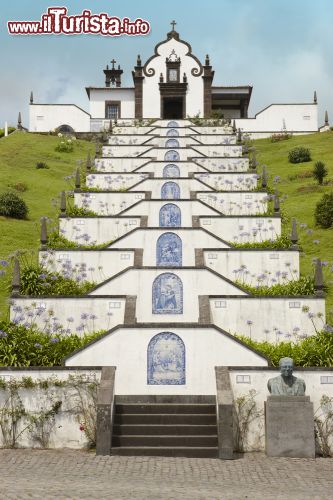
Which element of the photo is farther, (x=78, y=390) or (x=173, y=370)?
Result: (x=173, y=370)

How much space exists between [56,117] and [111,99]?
517 centimetres

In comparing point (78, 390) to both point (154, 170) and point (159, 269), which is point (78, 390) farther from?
point (154, 170)

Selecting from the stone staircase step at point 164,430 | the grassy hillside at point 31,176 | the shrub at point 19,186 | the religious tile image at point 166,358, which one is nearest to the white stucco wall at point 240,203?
the grassy hillside at point 31,176

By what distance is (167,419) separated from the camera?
14.8 m

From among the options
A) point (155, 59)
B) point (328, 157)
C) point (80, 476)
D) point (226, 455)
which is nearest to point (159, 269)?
point (226, 455)

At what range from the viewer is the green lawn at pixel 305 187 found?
26039 mm

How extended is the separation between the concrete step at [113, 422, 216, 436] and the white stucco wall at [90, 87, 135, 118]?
46302 millimetres

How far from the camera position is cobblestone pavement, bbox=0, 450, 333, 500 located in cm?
1037

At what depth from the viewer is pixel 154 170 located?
112ft

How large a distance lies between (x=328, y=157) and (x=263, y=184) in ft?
51.6

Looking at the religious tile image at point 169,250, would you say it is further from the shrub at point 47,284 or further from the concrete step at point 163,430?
the concrete step at point 163,430

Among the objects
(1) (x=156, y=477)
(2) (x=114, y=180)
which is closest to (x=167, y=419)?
(1) (x=156, y=477)

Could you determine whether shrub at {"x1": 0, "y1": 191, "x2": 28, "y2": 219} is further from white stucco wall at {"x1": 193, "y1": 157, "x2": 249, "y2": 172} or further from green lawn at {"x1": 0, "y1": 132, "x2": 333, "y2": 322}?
white stucco wall at {"x1": 193, "y1": 157, "x2": 249, "y2": 172}

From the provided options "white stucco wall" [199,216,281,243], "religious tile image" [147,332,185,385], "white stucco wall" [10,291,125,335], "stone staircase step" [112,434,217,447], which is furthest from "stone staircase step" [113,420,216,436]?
"white stucco wall" [199,216,281,243]
